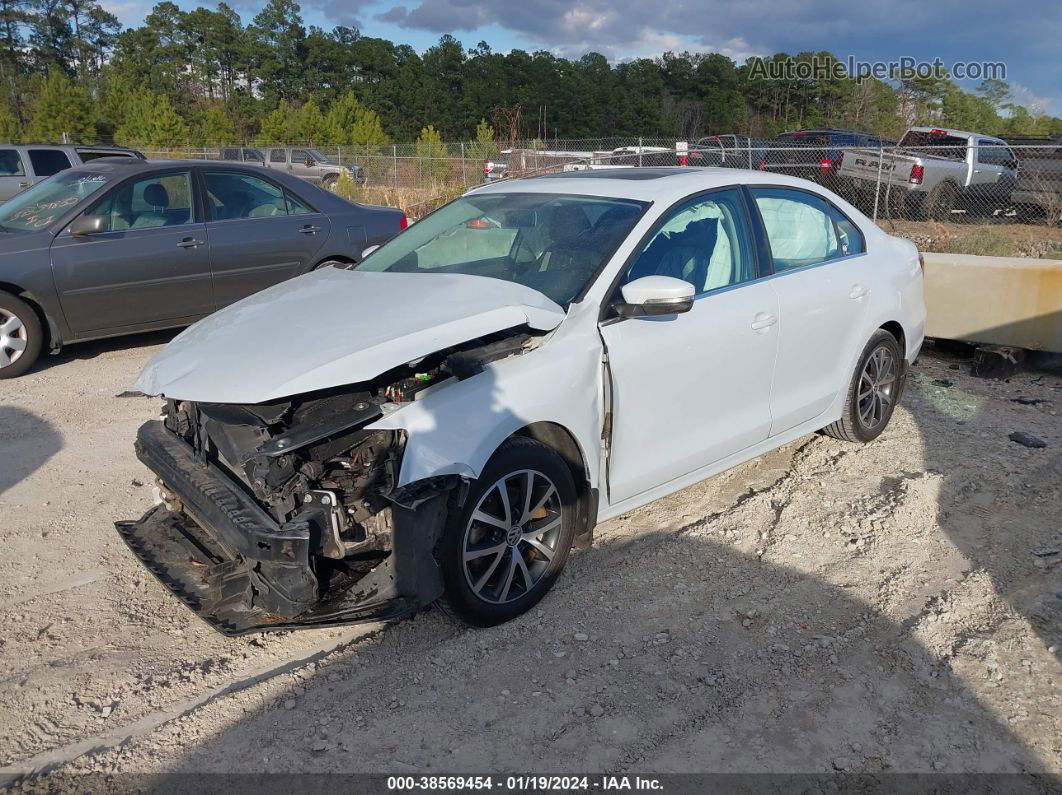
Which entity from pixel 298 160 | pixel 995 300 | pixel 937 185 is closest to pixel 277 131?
pixel 298 160

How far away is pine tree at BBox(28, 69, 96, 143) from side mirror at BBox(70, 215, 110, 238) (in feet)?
131

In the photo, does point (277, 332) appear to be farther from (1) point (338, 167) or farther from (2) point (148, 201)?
(1) point (338, 167)

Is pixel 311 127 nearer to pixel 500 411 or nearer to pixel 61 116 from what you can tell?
pixel 61 116

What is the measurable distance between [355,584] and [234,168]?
594cm

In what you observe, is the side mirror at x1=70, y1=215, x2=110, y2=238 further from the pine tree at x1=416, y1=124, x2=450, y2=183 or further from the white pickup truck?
the pine tree at x1=416, y1=124, x2=450, y2=183

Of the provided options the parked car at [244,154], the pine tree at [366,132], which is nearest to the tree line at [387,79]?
the pine tree at [366,132]

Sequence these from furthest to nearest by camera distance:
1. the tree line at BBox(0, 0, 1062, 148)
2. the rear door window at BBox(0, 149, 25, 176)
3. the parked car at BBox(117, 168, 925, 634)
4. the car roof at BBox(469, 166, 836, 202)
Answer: the tree line at BBox(0, 0, 1062, 148)
the rear door window at BBox(0, 149, 25, 176)
the car roof at BBox(469, 166, 836, 202)
the parked car at BBox(117, 168, 925, 634)

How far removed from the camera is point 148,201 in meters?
7.59

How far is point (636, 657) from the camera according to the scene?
11.2 feet

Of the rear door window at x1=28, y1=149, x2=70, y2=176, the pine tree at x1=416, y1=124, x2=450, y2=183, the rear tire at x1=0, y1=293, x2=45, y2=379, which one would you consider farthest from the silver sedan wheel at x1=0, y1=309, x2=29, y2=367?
the pine tree at x1=416, y1=124, x2=450, y2=183

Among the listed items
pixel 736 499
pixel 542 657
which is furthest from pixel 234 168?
pixel 542 657

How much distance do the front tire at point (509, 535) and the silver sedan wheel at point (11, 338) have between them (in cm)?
532

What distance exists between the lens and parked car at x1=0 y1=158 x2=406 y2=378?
23.1ft

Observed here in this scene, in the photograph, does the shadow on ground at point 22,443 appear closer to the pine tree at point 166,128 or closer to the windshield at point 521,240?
the windshield at point 521,240
